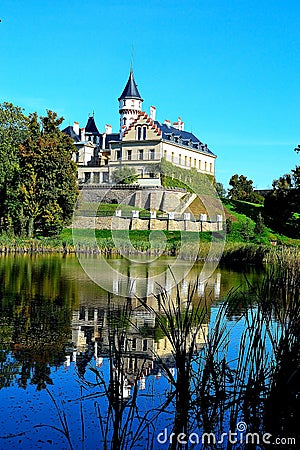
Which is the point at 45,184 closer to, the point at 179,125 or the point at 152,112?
the point at 152,112

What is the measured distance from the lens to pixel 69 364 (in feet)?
23.0

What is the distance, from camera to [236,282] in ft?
54.3

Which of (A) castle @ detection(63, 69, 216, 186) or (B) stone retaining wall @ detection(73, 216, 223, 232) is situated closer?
(B) stone retaining wall @ detection(73, 216, 223, 232)

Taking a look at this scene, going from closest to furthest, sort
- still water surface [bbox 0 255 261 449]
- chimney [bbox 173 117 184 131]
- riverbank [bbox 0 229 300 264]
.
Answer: still water surface [bbox 0 255 261 449]
riverbank [bbox 0 229 300 264]
chimney [bbox 173 117 184 131]

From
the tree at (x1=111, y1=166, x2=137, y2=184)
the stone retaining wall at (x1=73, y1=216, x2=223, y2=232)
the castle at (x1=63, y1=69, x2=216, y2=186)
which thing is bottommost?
the stone retaining wall at (x1=73, y1=216, x2=223, y2=232)

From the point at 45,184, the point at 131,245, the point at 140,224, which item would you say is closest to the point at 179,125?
the point at 140,224

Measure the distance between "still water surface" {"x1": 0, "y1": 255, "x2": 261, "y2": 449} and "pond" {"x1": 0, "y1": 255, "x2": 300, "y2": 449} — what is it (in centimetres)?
2

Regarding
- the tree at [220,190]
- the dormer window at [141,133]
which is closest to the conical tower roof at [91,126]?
the dormer window at [141,133]

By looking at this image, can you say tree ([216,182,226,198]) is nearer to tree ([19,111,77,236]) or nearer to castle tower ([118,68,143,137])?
castle tower ([118,68,143,137])

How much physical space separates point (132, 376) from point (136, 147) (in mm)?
41170

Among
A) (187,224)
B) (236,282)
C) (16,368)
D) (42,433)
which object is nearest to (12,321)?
(16,368)

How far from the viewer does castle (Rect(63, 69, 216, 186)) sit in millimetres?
45938

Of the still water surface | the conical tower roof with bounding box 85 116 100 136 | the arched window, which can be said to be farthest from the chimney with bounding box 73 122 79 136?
the still water surface

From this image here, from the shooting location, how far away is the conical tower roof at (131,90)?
50094mm
